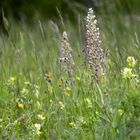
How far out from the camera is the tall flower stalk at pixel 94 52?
401 centimetres

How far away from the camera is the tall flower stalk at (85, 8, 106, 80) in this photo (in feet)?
13.2

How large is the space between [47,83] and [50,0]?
46.6 feet

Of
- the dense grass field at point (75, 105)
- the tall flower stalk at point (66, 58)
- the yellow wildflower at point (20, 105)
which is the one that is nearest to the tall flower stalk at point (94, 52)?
the dense grass field at point (75, 105)

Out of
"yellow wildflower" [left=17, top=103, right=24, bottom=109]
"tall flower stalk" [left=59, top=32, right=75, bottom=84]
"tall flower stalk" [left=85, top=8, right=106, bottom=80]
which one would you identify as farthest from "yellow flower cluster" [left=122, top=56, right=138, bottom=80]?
"yellow wildflower" [left=17, top=103, right=24, bottom=109]

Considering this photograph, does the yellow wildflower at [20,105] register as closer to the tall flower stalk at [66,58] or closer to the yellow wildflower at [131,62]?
the tall flower stalk at [66,58]

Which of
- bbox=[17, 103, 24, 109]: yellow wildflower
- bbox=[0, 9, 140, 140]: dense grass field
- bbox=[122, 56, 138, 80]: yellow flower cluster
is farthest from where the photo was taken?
bbox=[17, 103, 24, 109]: yellow wildflower

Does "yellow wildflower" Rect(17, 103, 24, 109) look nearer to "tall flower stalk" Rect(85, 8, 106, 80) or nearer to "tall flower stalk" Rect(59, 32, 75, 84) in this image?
"tall flower stalk" Rect(59, 32, 75, 84)

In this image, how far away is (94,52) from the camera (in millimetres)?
4031

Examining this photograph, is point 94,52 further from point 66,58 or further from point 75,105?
point 75,105

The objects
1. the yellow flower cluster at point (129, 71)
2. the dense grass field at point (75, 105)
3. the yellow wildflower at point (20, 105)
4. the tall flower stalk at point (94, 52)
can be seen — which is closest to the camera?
the dense grass field at point (75, 105)

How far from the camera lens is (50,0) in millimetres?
18469

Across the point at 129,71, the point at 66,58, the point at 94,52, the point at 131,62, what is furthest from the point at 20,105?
the point at 129,71

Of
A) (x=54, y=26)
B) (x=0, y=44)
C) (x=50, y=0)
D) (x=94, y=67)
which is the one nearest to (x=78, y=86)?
(x=94, y=67)

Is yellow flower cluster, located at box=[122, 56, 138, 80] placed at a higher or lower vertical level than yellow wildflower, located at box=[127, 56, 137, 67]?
lower
